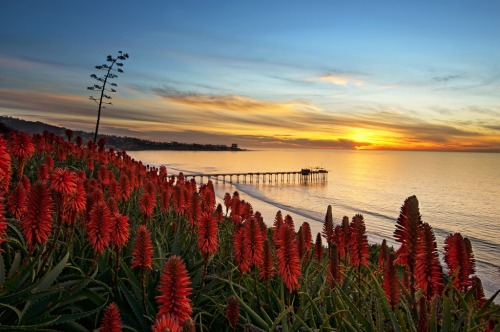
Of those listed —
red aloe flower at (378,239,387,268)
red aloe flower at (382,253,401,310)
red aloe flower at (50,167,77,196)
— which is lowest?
red aloe flower at (378,239,387,268)

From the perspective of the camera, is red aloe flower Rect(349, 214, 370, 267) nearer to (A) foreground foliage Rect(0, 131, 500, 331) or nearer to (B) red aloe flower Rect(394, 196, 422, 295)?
(A) foreground foliage Rect(0, 131, 500, 331)

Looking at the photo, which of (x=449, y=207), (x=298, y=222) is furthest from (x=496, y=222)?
(x=298, y=222)

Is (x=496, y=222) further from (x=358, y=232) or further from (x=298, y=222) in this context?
(x=358, y=232)

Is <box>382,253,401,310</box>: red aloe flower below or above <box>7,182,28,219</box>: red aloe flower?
below

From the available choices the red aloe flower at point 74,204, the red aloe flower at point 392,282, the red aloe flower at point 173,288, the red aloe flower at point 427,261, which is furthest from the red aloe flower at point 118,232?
the red aloe flower at point 427,261

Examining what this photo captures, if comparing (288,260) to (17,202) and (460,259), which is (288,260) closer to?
(460,259)

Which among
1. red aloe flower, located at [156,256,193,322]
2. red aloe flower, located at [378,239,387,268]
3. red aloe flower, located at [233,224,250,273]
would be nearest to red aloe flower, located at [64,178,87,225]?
red aloe flower, located at [233,224,250,273]

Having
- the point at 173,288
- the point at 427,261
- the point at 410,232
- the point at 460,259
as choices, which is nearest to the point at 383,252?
the point at 460,259

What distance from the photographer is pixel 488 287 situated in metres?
20.6

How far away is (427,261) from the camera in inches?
91.9

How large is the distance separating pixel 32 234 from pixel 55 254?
133 cm

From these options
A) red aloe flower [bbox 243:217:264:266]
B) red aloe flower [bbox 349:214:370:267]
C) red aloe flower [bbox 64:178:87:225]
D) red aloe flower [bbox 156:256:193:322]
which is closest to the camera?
red aloe flower [bbox 156:256:193:322]

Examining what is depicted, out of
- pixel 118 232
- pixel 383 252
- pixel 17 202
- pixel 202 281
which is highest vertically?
pixel 17 202

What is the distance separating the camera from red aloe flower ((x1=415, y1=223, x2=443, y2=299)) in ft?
7.44
